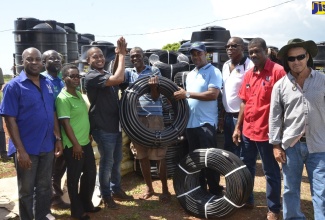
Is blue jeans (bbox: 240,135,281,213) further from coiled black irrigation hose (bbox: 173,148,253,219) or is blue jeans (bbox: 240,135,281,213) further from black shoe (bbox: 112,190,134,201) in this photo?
black shoe (bbox: 112,190,134,201)

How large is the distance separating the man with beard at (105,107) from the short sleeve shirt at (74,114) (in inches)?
9.2

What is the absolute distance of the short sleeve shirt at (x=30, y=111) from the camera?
3.40 metres

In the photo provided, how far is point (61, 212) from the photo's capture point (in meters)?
4.51

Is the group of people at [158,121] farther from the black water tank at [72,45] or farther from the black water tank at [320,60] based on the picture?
the black water tank at [72,45]

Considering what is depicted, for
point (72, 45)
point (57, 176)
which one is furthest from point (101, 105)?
point (72, 45)

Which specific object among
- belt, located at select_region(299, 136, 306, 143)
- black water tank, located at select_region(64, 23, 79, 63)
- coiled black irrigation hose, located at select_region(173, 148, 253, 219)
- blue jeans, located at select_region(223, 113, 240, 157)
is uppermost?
black water tank, located at select_region(64, 23, 79, 63)

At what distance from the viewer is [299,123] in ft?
10.7

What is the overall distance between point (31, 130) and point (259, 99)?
2473mm

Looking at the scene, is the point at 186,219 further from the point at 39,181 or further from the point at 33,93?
the point at 33,93

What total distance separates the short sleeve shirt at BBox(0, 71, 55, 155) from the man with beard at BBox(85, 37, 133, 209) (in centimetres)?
72

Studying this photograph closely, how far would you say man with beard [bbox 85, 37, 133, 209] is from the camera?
4.20m

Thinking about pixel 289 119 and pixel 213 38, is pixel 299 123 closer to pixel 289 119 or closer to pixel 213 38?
pixel 289 119

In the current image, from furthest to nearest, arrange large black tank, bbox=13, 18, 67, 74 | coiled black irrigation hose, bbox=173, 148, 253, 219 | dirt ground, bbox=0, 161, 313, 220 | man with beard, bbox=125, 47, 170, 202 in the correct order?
1. large black tank, bbox=13, 18, 67, 74
2. man with beard, bbox=125, 47, 170, 202
3. dirt ground, bbox=0, 161, 313, 220
4. coiled black irrigation hose, bbox=173, 148, 253, 219

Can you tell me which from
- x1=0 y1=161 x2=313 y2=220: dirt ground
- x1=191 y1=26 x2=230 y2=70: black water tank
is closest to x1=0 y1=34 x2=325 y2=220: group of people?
x1=0 y1=161 x2=313 y2=220: dirt ground
